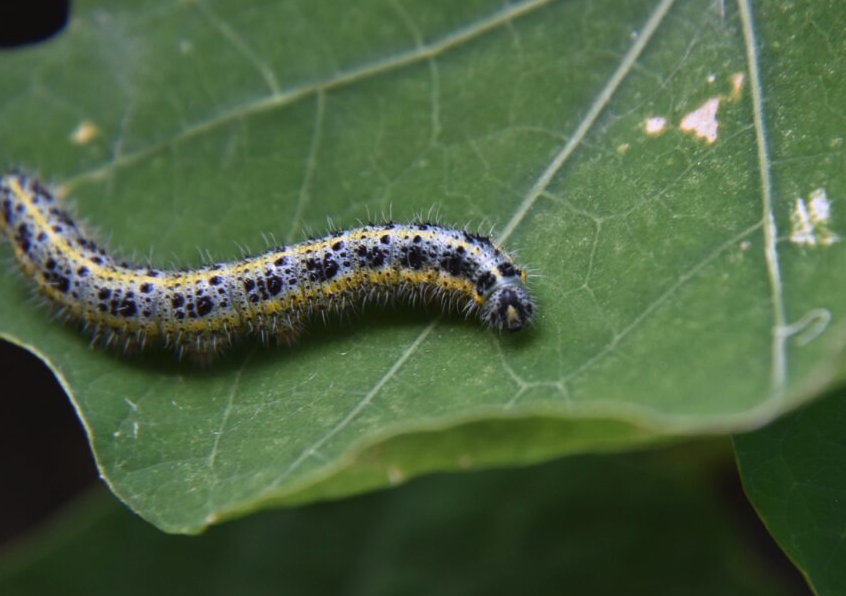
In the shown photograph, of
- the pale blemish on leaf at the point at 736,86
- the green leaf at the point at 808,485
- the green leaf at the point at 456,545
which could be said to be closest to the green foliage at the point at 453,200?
the pale blemish on leaf at the point at 736,86

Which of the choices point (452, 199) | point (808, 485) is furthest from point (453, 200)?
point (808, 485)

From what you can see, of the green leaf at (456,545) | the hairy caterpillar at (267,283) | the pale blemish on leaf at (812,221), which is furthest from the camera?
the green leaf at (456,545)

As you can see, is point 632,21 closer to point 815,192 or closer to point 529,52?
point 529,52

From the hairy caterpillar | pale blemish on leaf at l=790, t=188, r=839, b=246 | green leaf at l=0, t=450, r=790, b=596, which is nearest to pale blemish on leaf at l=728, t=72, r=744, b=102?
pale blemish on leaf at l=790, t=188, r=839, b=246

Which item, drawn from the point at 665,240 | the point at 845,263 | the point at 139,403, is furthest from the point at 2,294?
the point at 845,263

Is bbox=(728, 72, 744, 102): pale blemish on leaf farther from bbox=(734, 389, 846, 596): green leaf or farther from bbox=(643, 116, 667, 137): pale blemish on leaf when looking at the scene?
bbox=(734, 389, 846, 596): green leaf

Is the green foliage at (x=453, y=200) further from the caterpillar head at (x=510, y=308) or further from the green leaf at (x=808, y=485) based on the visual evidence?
the green leaf at (x=808, y=485)
